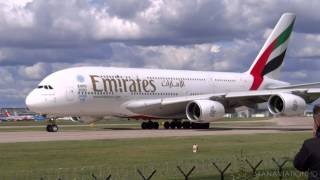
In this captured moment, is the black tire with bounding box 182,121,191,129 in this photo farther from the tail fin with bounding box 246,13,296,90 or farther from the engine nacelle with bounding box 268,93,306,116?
the engine nacelle with bounding box 268,93,306,116

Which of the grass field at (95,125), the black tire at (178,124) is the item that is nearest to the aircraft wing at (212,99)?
the black tire at (178,124)

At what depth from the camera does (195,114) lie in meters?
43.6

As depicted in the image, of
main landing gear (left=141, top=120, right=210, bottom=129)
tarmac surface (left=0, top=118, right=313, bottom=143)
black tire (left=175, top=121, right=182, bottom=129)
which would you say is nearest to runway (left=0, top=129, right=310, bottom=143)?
tarmac surface (left=0, top=118, right=313, bottom=143)

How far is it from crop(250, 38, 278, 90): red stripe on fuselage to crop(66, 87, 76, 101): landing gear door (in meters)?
18.1

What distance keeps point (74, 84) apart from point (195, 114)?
29.8 ft

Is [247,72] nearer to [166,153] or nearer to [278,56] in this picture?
[278,56]

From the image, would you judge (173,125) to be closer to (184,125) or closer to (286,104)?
(184,125)

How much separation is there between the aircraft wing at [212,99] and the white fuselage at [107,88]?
823mm

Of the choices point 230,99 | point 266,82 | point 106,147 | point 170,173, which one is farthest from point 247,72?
point 170,173

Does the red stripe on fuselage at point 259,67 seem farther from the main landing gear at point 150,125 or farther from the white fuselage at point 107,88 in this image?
the main landing gear at point 150,125

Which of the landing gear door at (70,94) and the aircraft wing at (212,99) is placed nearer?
the landing gear door at (70,94)

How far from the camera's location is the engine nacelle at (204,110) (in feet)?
137

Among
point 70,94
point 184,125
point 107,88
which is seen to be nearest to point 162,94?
point 184,125

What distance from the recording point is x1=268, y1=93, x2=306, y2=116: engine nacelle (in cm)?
4050
